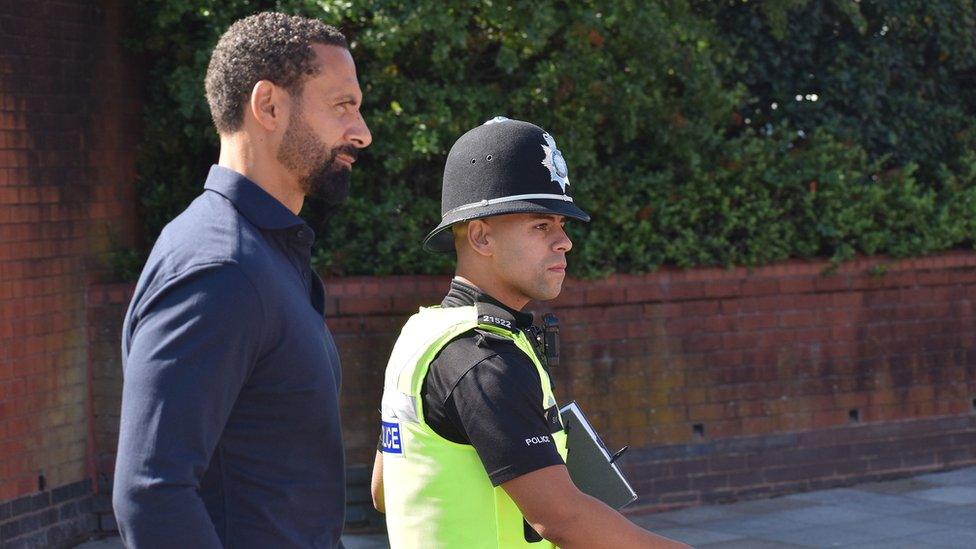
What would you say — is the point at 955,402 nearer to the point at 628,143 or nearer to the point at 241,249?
the point at 628,143

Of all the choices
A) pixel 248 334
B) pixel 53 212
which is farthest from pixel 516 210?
pixel 53 212

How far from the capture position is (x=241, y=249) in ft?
7.58

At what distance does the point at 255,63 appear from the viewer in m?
2.51

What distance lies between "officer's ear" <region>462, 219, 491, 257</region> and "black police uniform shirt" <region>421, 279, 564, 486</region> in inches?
10.6

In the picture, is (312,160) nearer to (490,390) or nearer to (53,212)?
(490,390)

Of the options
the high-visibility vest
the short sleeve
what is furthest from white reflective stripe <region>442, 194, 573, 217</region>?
the short sleeve

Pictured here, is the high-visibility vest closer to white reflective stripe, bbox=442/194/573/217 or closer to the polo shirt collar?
white reflective stripe, bbox=442/194/573/217

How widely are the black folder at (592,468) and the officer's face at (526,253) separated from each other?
0.28m

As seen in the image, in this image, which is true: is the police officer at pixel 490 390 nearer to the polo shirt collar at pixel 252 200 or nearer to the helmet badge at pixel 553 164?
the helmet badge at pixel 553 164

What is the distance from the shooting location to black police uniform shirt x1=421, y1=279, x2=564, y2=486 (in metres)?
2.69

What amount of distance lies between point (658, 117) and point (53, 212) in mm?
3672

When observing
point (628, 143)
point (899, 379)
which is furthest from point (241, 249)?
point (899, 379)

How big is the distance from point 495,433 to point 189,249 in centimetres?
74

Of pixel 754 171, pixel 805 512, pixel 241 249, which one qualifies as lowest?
pixel 805 512
